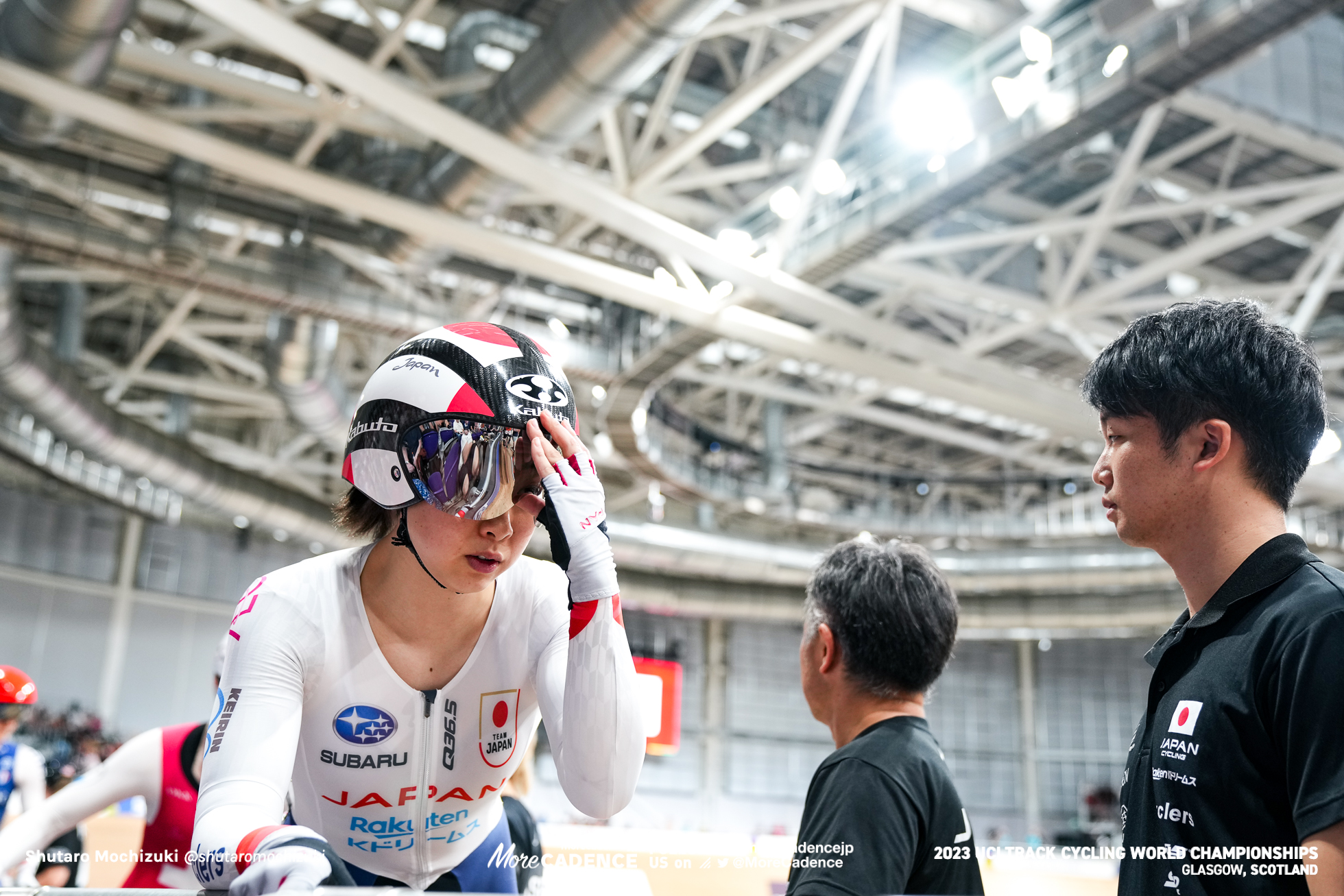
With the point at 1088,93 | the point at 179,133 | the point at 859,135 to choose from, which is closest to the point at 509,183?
the point at 179,133

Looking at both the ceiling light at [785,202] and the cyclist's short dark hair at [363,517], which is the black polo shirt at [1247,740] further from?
the ceiling light at [785,202]

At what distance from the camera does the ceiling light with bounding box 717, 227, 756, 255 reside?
39.4 feet

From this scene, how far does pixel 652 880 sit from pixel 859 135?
1094 cm

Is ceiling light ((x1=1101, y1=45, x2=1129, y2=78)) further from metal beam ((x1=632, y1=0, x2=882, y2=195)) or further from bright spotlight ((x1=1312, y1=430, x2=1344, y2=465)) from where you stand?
bright spotlight ((x1=1312, y1=430, x2=1344, y2=465))

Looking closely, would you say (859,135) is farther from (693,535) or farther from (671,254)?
(693,535)

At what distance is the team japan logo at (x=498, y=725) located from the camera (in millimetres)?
2320

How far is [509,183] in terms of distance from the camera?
1020 cm

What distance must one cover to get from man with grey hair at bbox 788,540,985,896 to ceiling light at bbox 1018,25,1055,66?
7.24m

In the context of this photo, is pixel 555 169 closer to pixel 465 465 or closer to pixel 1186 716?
pixel 465 465

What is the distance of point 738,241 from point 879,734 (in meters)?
9.84

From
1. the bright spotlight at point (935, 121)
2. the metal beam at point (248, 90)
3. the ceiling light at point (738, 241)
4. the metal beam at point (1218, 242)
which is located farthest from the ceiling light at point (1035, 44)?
the metal beam at point (248, 90)

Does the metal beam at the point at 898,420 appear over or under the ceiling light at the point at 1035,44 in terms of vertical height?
over

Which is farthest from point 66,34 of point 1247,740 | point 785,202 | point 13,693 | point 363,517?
point 1247,740

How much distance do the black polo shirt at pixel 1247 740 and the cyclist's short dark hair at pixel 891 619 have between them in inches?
33.2
